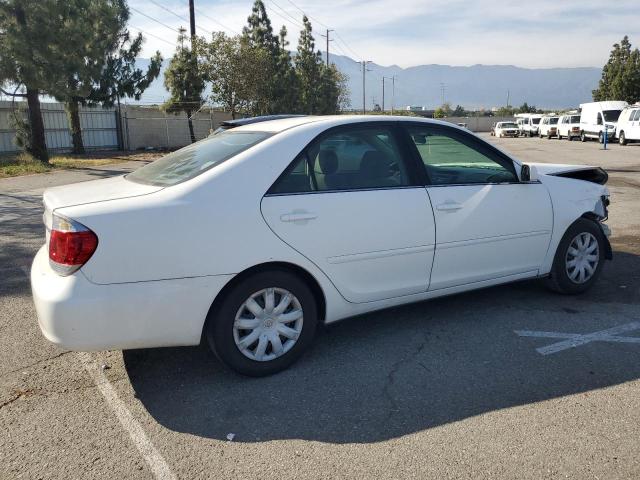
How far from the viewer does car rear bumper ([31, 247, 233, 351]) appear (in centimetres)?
319

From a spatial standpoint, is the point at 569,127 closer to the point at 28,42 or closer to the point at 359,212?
the point at 28,42

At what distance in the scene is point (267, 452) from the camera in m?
2.96

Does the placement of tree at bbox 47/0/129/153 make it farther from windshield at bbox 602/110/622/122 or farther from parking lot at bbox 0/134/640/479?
windshield at bbox 602/110/622/122

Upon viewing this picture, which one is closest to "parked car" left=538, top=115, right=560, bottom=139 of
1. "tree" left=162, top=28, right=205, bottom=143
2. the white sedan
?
"tree" left=162, top=28, right=205, bottom=143

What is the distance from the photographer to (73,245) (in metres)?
3.20

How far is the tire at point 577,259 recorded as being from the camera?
5.02 metres

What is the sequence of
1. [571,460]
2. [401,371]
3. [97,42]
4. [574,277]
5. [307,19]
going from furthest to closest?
[307,19]
[97,42]
[574,277]
[401,371]
[571,460]

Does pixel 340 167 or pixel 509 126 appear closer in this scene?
pixel 340 167

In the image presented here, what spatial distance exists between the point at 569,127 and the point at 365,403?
42250 mm

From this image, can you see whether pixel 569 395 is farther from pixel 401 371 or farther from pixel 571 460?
pixel 401 371

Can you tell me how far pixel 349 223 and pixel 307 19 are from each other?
47237 mm

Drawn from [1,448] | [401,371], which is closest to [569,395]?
[401,371]

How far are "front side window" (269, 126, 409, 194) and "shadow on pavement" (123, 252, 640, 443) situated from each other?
1.19 meters

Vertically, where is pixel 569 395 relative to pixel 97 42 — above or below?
below
